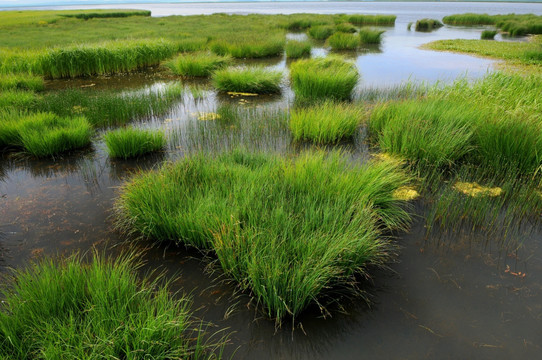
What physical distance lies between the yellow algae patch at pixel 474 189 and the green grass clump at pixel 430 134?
484 millimetres

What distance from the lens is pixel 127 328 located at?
7.34 ft

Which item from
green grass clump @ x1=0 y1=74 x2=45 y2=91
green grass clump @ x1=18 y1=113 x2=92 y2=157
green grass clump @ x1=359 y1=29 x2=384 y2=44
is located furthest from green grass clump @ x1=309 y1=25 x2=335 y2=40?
green grass clump @ x1=18 y1=113 x2=92 y2=157

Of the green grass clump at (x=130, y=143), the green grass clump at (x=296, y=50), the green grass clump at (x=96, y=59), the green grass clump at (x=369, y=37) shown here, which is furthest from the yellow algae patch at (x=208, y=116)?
the green grass clump at (x=369, y=37)

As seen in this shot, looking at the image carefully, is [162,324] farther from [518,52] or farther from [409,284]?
[518,52]

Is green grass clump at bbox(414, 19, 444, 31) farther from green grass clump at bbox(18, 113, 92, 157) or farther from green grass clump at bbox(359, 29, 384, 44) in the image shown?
green grass clump at bbox(18, 113, 92, 157)

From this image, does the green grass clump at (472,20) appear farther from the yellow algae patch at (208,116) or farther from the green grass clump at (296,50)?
the yellow algae patch at (208,116)

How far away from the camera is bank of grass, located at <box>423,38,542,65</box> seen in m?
14.2

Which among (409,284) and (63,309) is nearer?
(63,309)

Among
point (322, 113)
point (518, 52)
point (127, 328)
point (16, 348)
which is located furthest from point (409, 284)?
point (518, 52)

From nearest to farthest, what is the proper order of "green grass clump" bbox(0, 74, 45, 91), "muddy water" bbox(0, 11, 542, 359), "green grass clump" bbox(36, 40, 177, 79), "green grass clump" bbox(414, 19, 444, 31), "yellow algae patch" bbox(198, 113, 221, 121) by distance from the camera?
"muddy water" bbox(0, 11, 542, 359) < "yellow algae patch" bbox(198, 113, 221, 121) < "green grass clump" bbox(0, 74, 45, 91) < "green grass clump" bbox(36, 40, 177, 79) < "green grass clump" bbox(414, 19, 444, 31)

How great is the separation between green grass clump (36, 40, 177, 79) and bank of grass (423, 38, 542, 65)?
14.9 metres

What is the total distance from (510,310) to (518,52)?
16850 millimetres

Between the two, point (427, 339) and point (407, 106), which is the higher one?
point (407, 106)

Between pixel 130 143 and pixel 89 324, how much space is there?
14.3ft
